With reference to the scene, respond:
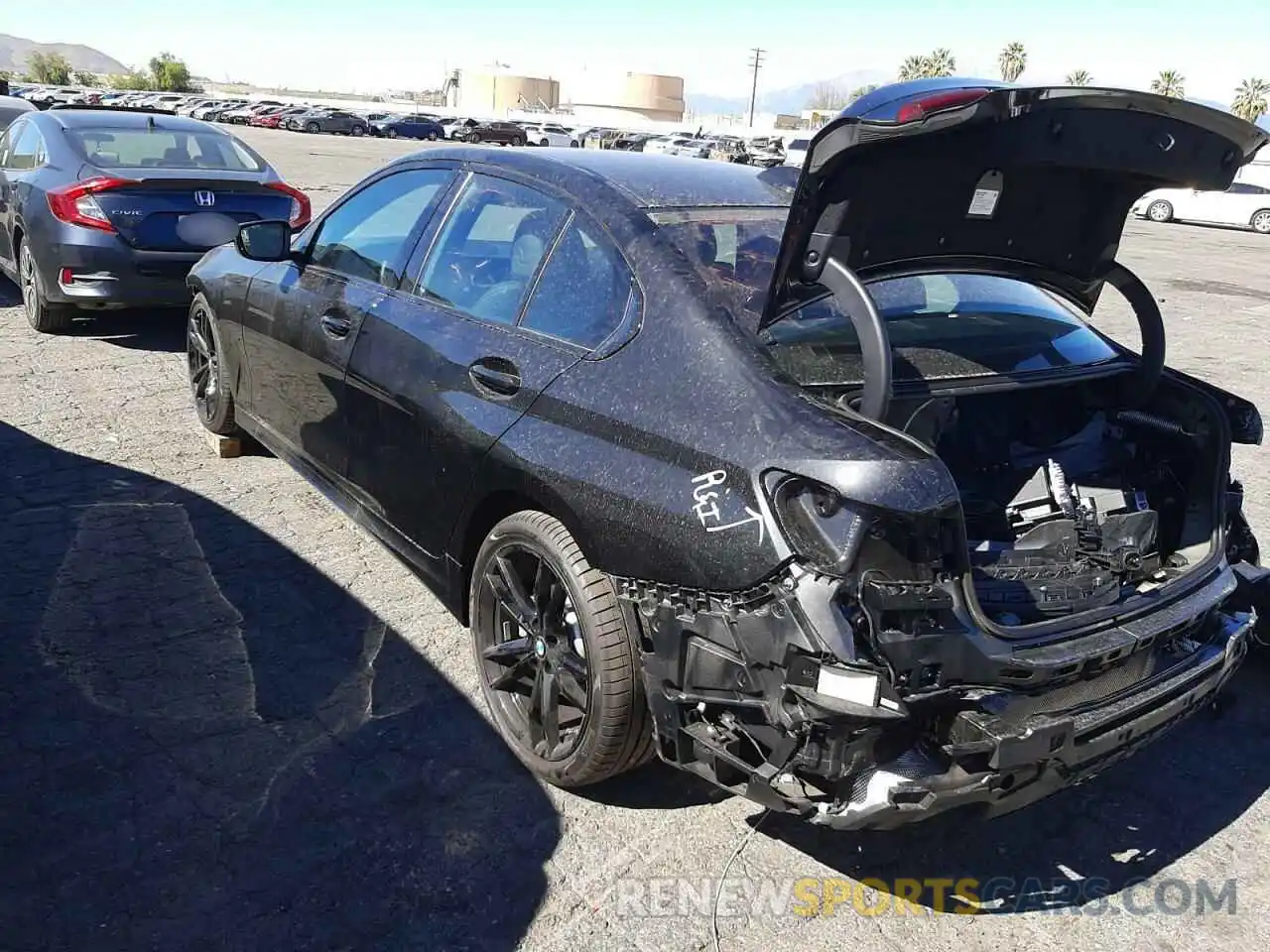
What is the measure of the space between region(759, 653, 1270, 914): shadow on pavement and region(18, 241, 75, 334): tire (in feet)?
20.9

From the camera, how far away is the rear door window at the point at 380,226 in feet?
12.2

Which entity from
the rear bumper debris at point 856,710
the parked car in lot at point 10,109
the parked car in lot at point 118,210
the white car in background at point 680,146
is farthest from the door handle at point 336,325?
the white car in background at point 680,146

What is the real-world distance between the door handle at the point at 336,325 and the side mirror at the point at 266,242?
627mm

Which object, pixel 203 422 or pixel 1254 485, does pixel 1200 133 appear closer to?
pixel 1254 485

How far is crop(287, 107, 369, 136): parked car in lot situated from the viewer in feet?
172

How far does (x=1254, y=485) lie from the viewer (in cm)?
561

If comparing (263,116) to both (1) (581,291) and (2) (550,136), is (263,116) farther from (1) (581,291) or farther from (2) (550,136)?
(1) (581,291)

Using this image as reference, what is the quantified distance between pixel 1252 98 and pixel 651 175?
254ft

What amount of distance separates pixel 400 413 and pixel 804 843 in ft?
5.97

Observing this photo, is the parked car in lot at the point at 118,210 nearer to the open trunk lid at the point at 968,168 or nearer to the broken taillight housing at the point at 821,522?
the open trunk lid at the point at 968,168

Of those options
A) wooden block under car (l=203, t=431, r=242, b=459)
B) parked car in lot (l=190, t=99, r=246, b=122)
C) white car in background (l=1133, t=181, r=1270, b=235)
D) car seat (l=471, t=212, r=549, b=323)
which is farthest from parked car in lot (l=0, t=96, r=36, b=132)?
parked car in lot (l=190, t=99, r=246, b=122)

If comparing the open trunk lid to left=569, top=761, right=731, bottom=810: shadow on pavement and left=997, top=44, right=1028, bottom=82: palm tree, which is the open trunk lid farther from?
left=997, top=44, right=1028, bottom=82: palm tree

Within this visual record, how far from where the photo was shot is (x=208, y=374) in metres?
5.34

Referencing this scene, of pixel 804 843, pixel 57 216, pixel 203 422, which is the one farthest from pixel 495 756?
pixel 57 216
